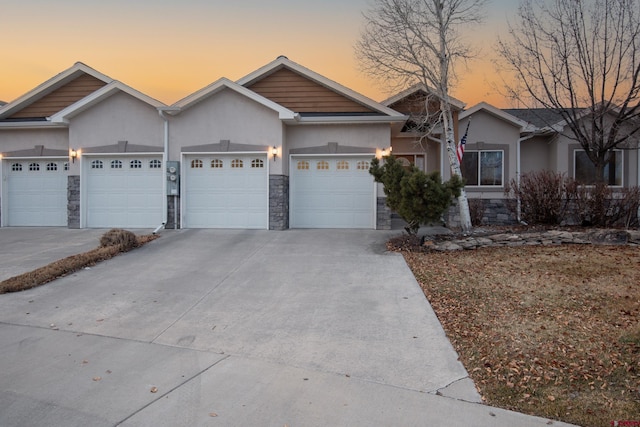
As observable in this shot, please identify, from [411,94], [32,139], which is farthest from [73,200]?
[411,94]

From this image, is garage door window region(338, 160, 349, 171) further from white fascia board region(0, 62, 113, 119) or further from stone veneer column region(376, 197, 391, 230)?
white fascia board region(0, 62, 113, 119)

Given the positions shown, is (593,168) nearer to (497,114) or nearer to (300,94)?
(497,114)

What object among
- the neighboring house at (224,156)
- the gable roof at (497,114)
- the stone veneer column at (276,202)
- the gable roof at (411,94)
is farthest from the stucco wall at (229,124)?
the gable roof at (497,114)

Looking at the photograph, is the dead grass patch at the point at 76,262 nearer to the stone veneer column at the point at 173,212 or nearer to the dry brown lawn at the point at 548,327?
the stone veneer column at the point at 173,212

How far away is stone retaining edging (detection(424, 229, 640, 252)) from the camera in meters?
10.1

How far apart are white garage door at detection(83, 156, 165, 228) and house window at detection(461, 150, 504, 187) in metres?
10.6

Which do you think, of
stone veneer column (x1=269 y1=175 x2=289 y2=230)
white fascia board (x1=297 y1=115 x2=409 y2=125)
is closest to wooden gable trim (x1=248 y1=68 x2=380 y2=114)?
white fascia board (x1=297 y1=115 x2=409 y2=125)

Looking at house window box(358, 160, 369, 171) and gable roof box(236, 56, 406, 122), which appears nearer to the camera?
gable roof box(236, 56, 406, 122)

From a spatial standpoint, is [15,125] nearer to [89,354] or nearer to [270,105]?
[270,105]

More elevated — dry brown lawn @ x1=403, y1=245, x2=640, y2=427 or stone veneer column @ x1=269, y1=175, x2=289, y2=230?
stone veneer column @ x1=269, y1=175, x2=289, y2=230

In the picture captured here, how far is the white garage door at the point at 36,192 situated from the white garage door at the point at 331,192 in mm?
7916

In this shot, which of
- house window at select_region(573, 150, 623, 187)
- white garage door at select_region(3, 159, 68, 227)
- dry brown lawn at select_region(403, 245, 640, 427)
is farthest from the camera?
house window at select_region(573, 150, 623, 187)

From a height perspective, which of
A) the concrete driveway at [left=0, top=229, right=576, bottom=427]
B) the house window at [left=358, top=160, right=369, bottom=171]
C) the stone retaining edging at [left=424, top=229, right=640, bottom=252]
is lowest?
the concrete driveway at [left=0, top=229, right=576, bottom=427]

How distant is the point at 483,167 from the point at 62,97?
15.2 meters
